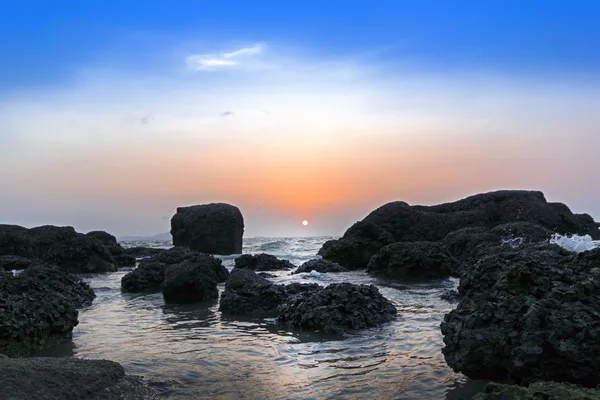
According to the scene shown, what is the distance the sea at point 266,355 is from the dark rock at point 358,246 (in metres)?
10.2

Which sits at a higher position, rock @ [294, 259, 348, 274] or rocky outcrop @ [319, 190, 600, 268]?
rocky outcrop @ [319, 190, 600, 268]

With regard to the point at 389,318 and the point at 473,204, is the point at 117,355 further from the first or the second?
the point at 473,204

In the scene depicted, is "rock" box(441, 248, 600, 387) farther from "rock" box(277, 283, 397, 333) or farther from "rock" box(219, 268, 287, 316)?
"rock" box(219, 268, 287, 316)

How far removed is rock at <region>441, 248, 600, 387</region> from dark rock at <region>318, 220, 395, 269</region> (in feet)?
47.0

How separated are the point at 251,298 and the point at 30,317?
156 inches

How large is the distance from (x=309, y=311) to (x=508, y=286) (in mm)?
3347

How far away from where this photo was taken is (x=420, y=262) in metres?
15.0

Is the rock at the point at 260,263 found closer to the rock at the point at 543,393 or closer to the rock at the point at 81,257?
the rock at the point at 81,257

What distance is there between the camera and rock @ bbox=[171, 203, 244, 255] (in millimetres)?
32719

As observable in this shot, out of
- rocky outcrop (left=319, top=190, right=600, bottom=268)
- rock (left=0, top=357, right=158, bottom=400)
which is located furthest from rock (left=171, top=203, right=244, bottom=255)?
rock (left=0, top=357, right=158, bottom=400)

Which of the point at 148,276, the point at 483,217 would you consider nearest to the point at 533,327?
the point at 148,276

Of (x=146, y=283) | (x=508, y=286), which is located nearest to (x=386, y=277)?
(x=146, y=283)

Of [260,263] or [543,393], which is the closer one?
[543,393]

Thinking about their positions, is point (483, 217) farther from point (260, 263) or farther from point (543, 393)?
point (543, 393)
